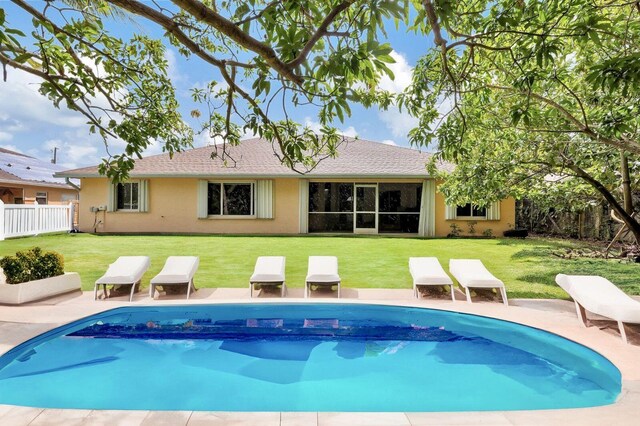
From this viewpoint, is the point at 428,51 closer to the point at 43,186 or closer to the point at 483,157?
the point at 483,157

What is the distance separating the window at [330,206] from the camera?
63.8 ft

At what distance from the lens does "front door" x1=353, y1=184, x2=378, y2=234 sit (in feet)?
61.5

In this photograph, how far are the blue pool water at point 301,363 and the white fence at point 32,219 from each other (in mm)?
11748

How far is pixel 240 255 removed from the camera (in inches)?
478

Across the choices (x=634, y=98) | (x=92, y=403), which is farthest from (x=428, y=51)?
(x=92, y=403)

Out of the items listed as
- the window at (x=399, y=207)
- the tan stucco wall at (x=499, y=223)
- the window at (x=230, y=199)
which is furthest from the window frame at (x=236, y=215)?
the tan stucco wall at (x=499, y=223)

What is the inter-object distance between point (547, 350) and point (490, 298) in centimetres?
220

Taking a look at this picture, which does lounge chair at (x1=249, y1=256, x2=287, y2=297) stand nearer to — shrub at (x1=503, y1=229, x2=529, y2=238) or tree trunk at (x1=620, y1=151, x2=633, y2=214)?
tree trunk at (x1=620, y1=151, x2=633, y2=214)

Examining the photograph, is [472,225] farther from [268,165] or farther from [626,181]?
[268,165]

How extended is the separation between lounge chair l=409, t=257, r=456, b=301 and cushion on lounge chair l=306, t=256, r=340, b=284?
64.3 inches

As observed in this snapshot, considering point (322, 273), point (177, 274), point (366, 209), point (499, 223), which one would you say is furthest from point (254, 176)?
point (499, 223)

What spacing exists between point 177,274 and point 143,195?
11880 millimetres

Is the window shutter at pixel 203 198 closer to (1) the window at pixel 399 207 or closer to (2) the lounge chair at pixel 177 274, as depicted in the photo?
(1) the window at pixel 399 207

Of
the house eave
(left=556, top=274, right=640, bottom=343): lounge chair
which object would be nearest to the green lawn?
(left=556, top=274, right=640, bottom=343): lounge chair
